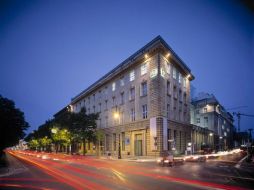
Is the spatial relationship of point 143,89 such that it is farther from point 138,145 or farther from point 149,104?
point 138,145

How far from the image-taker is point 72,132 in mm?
45719

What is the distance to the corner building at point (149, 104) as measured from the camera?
34.4 metres

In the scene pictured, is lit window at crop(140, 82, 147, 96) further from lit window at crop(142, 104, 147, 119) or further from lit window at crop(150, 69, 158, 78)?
lit window at crop(150, 69, 158, 78)

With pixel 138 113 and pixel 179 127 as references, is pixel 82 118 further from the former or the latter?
pixel 179 127

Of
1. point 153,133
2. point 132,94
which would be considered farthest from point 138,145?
point 132,94

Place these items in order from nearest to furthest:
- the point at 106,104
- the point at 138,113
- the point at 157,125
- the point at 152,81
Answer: the point at 157,125
the point at 152,81
the point at 138,113
the point at 106,104

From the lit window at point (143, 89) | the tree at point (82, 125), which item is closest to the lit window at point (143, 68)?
the lit window at point (143, 89)

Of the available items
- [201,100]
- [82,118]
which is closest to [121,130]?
[82,118]

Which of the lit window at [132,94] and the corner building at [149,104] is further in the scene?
the lit window at [132,94]

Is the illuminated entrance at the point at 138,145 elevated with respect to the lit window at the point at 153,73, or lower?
lower

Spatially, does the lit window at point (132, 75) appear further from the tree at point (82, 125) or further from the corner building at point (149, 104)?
the tree at point (82, 125)

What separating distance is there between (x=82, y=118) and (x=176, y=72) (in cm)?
2027

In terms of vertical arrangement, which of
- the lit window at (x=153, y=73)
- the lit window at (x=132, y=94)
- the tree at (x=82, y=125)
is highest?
the lit window at (x=153, y=73)

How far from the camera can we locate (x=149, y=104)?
3584 cm
